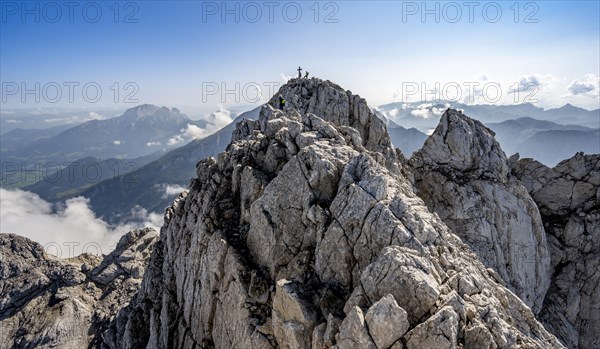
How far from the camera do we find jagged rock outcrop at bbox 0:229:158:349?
227 feet

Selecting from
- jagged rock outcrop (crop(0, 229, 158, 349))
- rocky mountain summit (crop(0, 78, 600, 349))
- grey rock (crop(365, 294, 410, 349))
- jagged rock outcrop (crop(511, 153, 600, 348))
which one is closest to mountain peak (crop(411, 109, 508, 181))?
rocky mountain summit (crop(0, 78, 600, 349))

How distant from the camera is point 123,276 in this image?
81.2 metres

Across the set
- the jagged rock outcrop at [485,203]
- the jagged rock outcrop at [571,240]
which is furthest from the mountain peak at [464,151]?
the jagged rock outcrop at [571,240]

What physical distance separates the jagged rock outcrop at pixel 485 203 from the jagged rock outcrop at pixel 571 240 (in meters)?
2.53

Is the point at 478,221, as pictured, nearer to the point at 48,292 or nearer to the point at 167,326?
the point at 167,326

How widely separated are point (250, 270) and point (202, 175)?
20.4 meters

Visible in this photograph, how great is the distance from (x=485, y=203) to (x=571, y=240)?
46.1 ft

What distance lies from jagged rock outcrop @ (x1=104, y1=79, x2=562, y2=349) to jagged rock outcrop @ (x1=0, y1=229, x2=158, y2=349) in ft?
121

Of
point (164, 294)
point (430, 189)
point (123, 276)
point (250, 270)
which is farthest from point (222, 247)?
point (123, 276)

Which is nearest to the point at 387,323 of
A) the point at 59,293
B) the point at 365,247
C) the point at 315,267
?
the point at 365,247

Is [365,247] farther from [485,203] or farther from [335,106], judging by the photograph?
[335,106]

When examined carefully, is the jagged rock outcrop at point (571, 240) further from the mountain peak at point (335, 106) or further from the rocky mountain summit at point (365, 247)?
the mountain peak at point (335, 106)

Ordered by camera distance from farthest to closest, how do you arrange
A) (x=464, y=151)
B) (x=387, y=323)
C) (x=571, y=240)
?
(x=464, y=151) < (x=571, y=240) < (x=387, y=323)

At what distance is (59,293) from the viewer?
76.6 m
